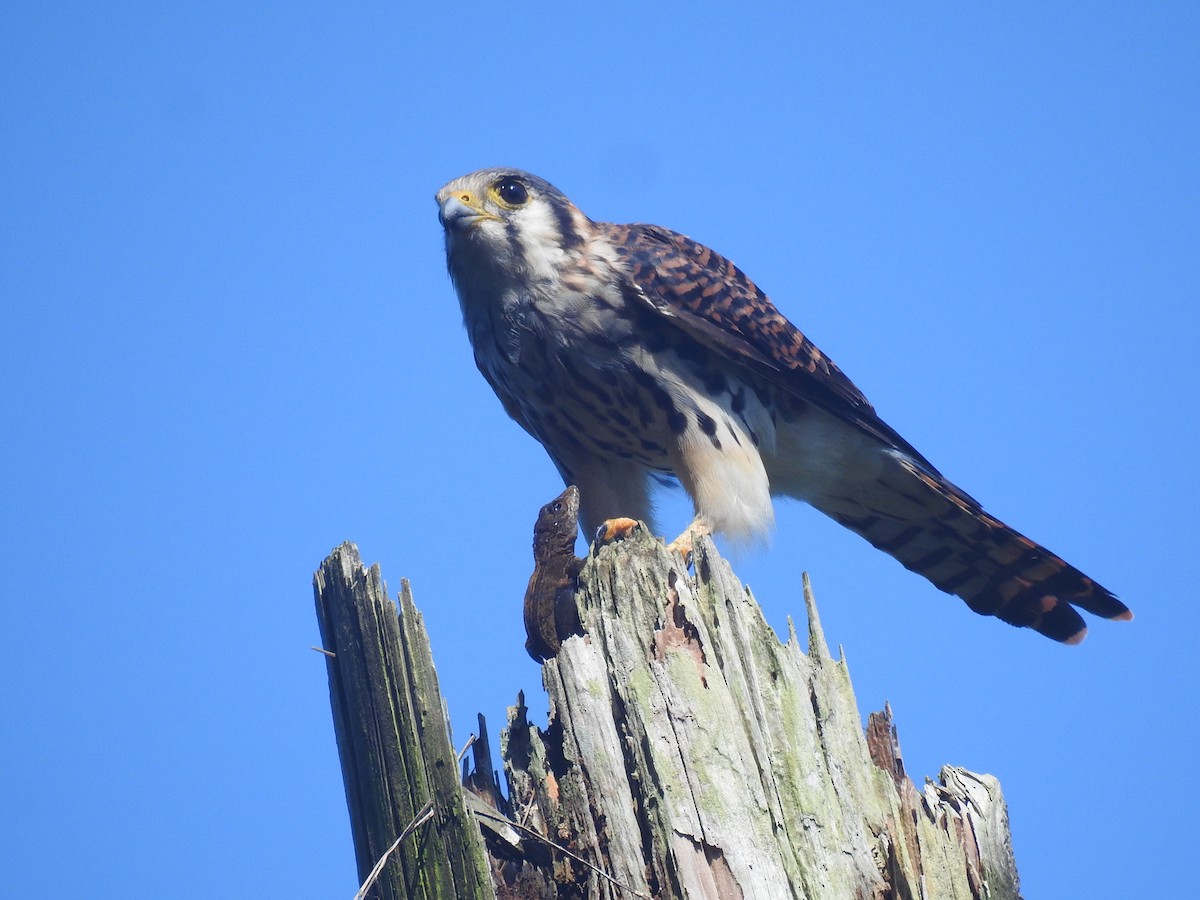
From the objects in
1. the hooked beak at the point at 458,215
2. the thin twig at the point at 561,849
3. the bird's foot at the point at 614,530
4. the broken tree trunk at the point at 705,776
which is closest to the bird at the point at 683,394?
the hooked beak at the point at 458,215

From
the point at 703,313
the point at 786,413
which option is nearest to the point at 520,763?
the point at 703,313

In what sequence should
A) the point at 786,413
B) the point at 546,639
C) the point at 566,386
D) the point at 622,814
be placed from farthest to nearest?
the point at 786,413 → the point at 566,386 → the point at 546,639 → the point at 622,814

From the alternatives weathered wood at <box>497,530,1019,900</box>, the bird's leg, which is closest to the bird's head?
the bird's leg

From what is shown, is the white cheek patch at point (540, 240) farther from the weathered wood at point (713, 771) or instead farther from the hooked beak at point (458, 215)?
the weathered wood at point (713, 771)

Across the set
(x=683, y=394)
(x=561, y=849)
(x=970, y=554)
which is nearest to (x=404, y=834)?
(x=561, y=849)

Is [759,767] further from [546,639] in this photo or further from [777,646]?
[546,639]

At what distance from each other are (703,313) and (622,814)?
2455 millimetres

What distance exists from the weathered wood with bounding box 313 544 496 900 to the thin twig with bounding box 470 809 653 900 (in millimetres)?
65

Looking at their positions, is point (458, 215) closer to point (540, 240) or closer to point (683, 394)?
point (540, 240)

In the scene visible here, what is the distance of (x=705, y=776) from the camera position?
2.43 m

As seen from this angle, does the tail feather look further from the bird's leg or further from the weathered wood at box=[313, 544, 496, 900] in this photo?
the weathered wood at box=[313, 544, 496, 900]

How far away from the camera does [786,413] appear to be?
4.91 metres

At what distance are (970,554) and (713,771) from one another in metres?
2.96

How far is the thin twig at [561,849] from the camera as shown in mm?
2348
